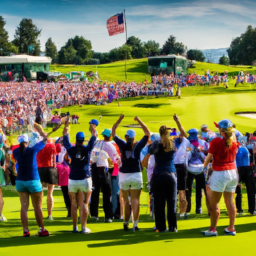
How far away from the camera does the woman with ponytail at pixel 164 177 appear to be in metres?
6.91

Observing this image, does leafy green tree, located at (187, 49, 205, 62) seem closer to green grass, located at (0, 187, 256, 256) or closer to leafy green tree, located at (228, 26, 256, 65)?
Result: leafy green tree, located at (228, 26, 256, 65)

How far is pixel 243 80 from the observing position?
58.4 meters

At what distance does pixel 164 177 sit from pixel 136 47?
134475 millimetres

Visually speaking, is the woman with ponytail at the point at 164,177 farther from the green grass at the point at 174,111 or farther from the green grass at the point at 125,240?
the green grass at the point at 174,111

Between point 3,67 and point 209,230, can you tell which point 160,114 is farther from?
point 3,67

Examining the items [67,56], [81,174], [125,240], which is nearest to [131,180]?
[81,174]

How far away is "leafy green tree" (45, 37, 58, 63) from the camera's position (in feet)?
456

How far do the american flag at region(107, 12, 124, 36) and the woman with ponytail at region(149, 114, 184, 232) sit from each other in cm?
4707

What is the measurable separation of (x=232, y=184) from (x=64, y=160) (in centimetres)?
402

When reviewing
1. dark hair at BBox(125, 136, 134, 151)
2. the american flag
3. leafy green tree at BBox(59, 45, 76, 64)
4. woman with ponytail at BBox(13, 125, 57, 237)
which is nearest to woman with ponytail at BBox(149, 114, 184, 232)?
dark hair at BBox(125, 136, 134, 151)

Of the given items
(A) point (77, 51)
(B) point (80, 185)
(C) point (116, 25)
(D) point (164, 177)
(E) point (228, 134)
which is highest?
(A) point (77, 51)

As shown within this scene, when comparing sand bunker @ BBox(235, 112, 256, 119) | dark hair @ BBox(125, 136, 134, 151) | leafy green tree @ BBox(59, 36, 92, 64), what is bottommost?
sand bunker @ BBox(235, 112, 256, 119)

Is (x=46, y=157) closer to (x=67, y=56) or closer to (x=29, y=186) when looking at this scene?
(x=29, y=186)

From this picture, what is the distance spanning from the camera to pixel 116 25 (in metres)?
53.2
